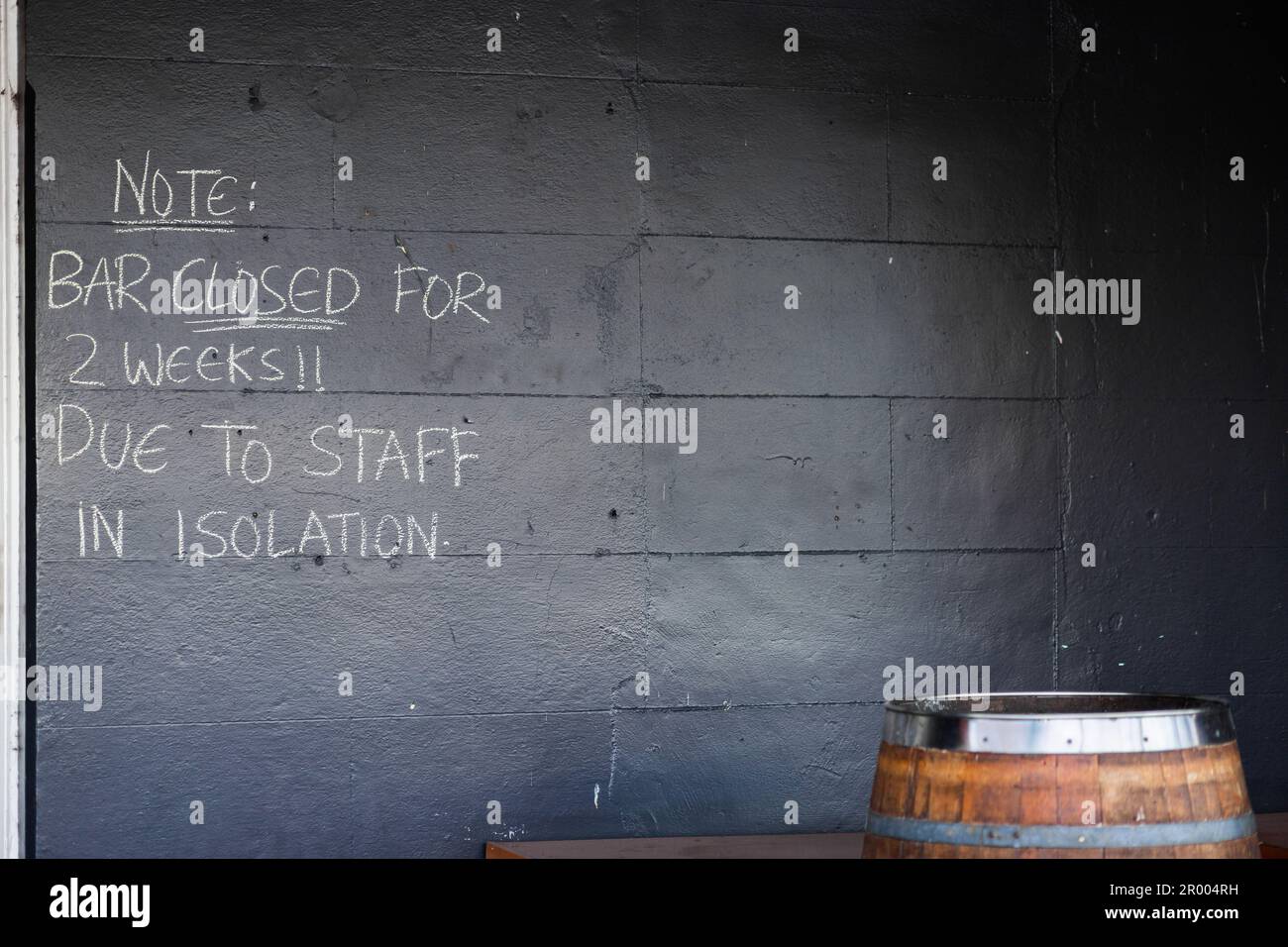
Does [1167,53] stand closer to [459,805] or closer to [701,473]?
[701,473]

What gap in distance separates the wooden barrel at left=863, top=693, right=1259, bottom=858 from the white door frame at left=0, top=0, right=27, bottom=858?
10.8 feet

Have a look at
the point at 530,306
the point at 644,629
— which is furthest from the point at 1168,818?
the point at 530,306

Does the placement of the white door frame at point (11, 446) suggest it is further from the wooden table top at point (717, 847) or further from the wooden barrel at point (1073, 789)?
the wooden barrel at point (1073, 789)

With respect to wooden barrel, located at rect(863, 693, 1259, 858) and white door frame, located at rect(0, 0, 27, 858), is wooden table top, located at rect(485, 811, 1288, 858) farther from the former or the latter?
wooden barrel, located at rect(863, 693, 1259, 858)

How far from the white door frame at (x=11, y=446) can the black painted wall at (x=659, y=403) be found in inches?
3.9

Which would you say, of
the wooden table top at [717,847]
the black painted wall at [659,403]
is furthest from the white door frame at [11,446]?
the wooden table top at [717,847]

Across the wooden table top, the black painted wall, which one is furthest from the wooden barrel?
the black painted wall

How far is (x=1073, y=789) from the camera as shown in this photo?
292 cm

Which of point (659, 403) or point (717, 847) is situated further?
point (659, 403)

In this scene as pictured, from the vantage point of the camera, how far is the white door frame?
4.97m

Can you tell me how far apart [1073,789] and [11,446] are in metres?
3.83

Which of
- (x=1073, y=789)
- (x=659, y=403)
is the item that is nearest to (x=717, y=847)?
(x=659, y=403)

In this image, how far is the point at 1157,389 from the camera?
5781 mm

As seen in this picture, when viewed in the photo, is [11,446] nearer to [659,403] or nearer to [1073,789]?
[659,403]
